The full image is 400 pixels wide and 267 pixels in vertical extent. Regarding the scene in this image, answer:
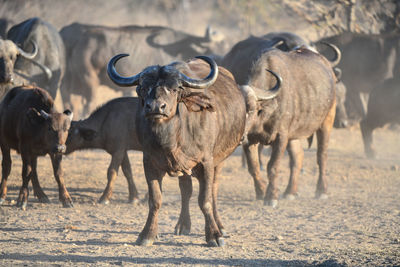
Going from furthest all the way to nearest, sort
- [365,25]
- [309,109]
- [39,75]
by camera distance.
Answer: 1. [365,25]
2. [39,75]
3. [309,109]

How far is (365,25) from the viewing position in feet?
63.0

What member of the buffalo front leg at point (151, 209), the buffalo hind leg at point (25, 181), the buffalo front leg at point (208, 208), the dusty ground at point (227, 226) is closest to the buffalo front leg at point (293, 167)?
the dusty ground at point (227, 226)

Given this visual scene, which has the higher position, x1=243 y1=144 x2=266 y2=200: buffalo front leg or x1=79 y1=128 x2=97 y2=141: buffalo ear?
x1=79 y1=128 x2=97 y2=141: buffalo ear

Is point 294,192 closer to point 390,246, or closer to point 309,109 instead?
point 309,109

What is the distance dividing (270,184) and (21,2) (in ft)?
53.6

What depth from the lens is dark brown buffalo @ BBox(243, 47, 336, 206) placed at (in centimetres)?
836

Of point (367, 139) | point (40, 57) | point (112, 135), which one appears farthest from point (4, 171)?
point (367, 139)

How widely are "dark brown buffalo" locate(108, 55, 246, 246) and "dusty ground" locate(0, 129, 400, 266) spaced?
40cm

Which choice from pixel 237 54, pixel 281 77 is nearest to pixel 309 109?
pixel 281 77

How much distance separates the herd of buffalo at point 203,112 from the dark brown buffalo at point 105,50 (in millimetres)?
1895

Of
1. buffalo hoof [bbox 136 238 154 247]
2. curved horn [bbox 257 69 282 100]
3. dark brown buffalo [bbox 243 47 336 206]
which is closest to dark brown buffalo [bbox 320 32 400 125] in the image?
dark brown buffalo [bbox 243 47 336 206]

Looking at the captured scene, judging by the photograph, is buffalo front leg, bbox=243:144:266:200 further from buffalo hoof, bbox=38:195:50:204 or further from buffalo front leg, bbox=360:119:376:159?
buffalo front leg, bbox=360:119:376:159

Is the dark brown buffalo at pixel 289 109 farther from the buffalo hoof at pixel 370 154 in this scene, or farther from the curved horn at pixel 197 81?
the buffalo hoof at pixel 370 154

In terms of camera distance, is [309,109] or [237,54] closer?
[309,109]
